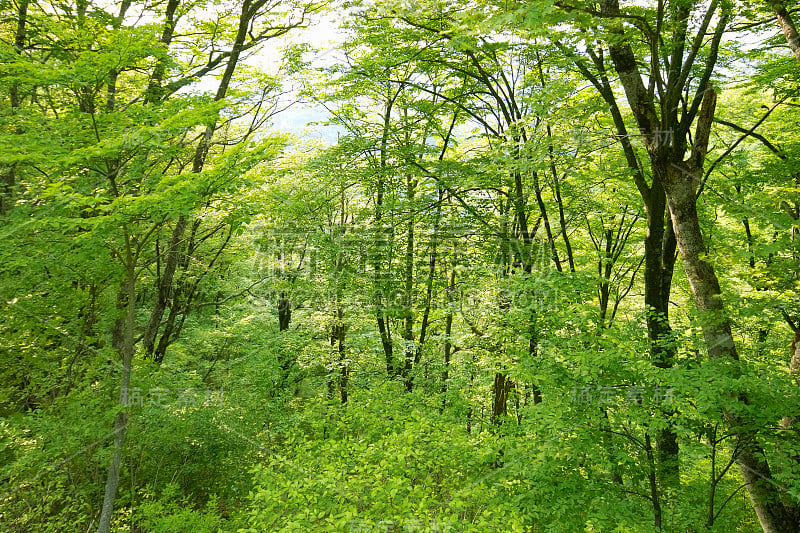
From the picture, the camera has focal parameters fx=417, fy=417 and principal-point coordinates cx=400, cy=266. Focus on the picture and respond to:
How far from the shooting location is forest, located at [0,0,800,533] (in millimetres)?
4957

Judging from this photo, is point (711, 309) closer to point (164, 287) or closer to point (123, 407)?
point (123, 407)

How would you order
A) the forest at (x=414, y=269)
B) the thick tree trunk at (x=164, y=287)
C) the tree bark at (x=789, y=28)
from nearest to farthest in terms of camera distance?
the tree bark at (x=789, y=28) → the forest at (x=414, y=269) → the thick tree trunk at (x=164, y=287)

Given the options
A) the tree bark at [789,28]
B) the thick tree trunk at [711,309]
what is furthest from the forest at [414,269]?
the tree bark at [789,28]

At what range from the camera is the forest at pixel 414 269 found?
4957 mm

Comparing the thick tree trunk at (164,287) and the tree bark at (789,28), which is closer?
the tree bark at (789,28)

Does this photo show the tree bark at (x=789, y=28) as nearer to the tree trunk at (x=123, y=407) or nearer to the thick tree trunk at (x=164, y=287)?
the tree trunk at (x=123, y=407)

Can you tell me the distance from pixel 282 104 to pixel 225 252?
5.02 metres

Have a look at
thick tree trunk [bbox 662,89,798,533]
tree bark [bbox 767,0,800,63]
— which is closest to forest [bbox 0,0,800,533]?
thick tree trunk [bbox 662,89,798,533]

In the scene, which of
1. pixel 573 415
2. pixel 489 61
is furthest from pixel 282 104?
pixel 573 415

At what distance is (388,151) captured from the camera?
10.4 meters

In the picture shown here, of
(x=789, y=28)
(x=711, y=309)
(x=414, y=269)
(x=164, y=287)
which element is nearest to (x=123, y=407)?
(x=164, y=287)

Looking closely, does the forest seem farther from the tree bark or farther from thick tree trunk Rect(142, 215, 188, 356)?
the tree bark

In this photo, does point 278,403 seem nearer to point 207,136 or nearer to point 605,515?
point 207,136

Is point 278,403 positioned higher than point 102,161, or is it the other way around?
point 102,161
